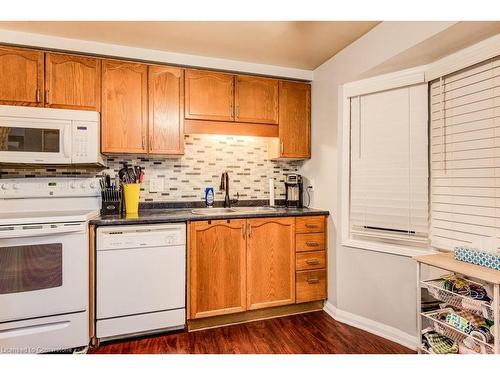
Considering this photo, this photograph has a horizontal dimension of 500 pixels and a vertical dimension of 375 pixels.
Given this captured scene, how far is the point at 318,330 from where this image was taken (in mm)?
2281

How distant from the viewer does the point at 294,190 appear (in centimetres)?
297

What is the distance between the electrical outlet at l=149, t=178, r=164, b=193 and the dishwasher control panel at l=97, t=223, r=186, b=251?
2.09 ft

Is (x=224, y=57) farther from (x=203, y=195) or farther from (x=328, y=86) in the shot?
(x=203, y=195)

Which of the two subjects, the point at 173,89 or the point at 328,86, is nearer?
the point at 173,89

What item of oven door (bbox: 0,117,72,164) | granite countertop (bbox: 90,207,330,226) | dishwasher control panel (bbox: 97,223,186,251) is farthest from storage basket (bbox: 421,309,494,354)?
oven door (bbox: 0,117,72,164)

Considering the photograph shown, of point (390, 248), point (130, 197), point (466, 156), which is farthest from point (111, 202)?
point (466, 156)

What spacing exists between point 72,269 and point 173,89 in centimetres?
157

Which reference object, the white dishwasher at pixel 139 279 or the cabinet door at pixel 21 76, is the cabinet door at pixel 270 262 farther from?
the cabinet door at pixel 21 76

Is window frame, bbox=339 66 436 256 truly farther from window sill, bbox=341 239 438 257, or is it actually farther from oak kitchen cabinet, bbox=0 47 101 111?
oak kitchen cabinet, bbox=0 47 101 111

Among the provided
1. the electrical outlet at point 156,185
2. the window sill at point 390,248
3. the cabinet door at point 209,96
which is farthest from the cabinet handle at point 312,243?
the electrical outlet at point 156,185

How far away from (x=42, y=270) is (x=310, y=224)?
2003 mm

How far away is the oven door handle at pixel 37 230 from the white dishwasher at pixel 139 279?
0.18 meters

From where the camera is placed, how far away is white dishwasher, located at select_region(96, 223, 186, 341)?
80.0 inches
